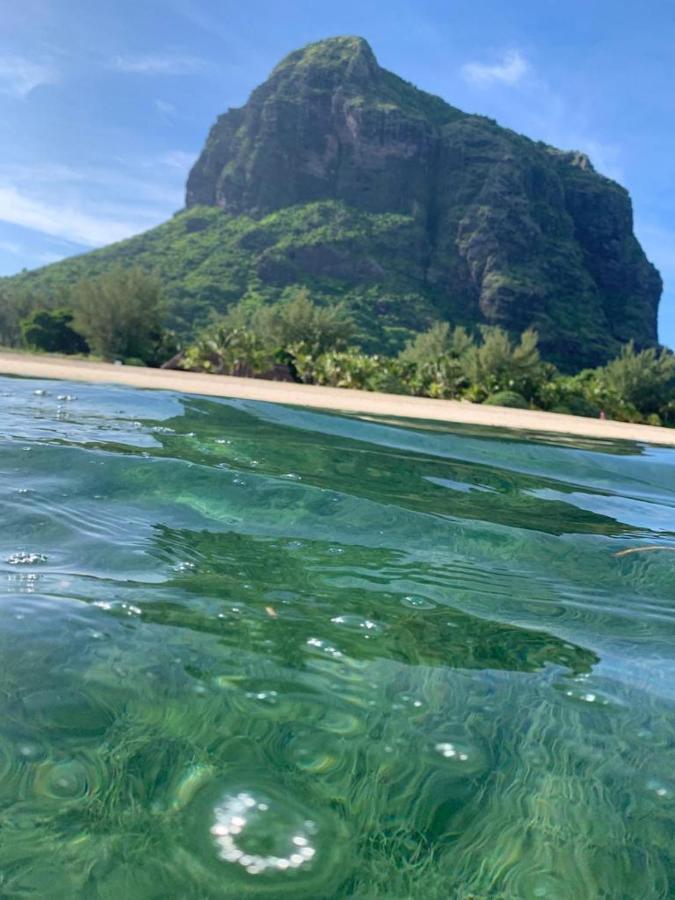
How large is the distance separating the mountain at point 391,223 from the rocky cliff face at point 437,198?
0.34 m

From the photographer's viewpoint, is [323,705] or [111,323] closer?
[323,705]

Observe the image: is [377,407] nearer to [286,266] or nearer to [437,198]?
[286,266]

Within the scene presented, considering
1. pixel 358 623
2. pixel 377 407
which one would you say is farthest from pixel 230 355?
pixel 358 623

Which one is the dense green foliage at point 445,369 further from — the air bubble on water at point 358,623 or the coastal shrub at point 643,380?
the air bubble on water at point 358,623

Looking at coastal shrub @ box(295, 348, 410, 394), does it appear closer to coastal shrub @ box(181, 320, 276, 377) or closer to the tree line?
the tree line

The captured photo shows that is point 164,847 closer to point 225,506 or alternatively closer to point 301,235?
point 225,506

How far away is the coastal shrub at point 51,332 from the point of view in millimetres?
47250

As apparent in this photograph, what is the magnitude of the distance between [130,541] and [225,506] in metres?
0.94

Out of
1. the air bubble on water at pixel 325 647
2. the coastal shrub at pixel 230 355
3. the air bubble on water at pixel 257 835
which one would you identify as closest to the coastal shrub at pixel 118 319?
the coastal shrub at pixel 230 355

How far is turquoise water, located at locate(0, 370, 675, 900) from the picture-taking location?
132cm

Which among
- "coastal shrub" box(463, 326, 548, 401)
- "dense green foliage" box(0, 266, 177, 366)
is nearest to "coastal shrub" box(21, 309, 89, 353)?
"dense green foliage" box(0, 266, 177, 366)

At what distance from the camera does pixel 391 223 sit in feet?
366

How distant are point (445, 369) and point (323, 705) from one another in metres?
31.9

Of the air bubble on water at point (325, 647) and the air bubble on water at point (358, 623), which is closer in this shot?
the air bubble on water at point (325, 647)
